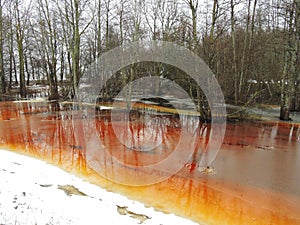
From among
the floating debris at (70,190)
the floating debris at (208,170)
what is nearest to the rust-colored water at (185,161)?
the floating debris at (208,170)

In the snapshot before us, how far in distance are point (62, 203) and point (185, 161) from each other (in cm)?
299

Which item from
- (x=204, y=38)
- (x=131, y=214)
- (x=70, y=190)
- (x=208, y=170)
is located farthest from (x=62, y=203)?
(x=204, y=38)

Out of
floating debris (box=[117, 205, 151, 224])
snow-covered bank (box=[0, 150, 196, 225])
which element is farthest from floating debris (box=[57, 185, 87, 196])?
floating debris (box=[117, 205, 151, 224])

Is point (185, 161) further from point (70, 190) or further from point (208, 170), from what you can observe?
point (70, 190)

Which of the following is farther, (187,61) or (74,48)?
(74,48)

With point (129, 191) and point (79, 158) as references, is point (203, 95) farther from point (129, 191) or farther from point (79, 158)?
point (129, 191)

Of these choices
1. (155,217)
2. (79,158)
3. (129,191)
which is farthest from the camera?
(79,158)

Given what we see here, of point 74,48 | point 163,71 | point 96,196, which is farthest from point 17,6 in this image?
point 96,196

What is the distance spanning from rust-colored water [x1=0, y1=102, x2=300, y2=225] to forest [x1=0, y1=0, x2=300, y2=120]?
2936mm

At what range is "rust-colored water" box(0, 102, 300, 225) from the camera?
12.0 ft

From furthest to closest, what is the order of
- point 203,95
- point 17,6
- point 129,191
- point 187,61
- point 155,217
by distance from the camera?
point 17,6, point 187,61, point 203,95, point 129,191, point 155,217

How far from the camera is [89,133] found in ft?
26.3

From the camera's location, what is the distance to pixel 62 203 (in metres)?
3.45

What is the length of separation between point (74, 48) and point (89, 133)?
6727 mm
